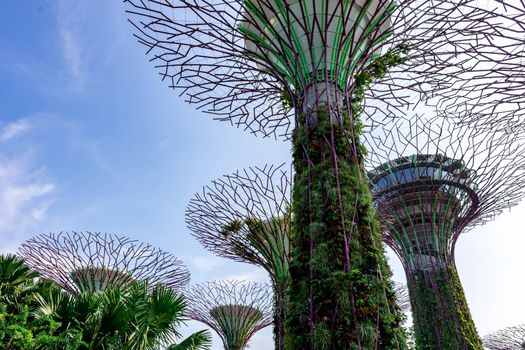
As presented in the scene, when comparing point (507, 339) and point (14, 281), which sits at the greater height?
point (507, 339)

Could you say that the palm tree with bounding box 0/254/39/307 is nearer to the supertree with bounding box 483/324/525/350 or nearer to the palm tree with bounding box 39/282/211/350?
the palm tree with bounding box 39/282/211/350

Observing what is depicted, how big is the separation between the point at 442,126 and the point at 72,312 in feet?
45.5

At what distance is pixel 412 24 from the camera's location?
8.31 metres

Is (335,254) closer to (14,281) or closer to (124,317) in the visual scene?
(124,317)

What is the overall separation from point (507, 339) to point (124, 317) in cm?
2456

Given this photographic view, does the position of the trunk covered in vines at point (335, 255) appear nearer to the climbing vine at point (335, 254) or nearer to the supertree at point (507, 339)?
the climbing vine at point (335, 254)

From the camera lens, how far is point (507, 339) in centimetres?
2403

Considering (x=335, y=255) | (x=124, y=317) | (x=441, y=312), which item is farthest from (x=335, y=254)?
(x=441, y=312)

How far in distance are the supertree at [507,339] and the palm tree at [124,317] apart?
22.1 m

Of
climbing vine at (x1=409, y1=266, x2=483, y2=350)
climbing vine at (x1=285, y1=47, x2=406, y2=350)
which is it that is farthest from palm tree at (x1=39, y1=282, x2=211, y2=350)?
climbing vine at (x1=409, y1=266, x2=483, y2=350)

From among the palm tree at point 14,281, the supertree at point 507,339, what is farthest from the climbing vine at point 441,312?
the palm tree at point 14,281

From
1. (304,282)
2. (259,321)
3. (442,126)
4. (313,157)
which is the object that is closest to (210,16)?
(313,157)

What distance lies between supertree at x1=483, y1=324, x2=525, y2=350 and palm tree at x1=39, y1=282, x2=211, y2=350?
2205 centimetres

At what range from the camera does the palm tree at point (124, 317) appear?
663 cm
